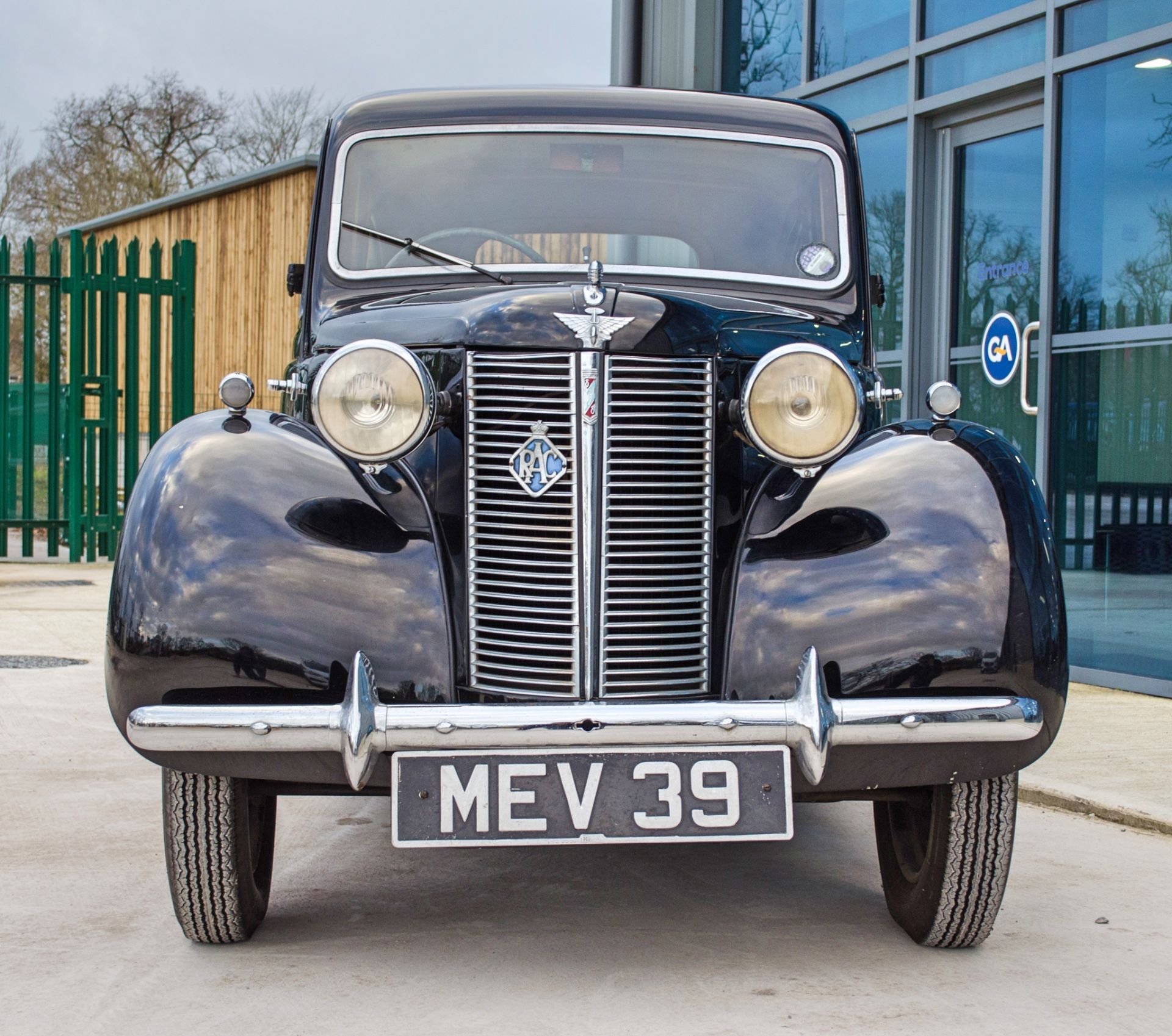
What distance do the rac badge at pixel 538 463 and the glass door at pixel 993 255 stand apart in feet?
18.1

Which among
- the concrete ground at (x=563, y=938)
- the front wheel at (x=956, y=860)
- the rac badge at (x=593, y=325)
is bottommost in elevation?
the concrete ground at (x=563, y=938)

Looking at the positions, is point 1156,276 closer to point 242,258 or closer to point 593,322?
point 593,322

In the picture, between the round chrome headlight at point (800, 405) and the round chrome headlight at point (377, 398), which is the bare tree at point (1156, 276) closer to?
the round chrome headlight at point (800, 405)

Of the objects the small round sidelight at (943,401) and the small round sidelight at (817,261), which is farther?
the small round sidelight at (817,261)

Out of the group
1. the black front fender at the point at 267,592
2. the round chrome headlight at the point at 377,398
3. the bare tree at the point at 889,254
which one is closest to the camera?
the black front fender at the point at 267,592

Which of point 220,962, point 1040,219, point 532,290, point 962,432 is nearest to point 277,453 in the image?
point 532,290

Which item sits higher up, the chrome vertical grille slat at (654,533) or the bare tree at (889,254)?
the bare tree at (889,254)

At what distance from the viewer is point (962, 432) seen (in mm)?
3357

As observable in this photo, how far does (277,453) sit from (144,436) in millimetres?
15139

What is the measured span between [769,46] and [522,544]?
28.2 feet

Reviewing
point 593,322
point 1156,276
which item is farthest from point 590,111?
point 1156,276

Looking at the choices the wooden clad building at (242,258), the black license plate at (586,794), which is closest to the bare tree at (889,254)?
the black license plate at (586,794)

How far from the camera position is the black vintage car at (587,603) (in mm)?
2865

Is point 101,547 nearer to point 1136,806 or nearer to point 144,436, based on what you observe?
point 144,436
